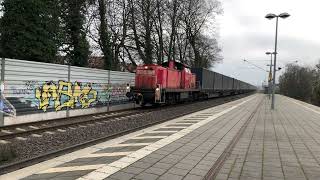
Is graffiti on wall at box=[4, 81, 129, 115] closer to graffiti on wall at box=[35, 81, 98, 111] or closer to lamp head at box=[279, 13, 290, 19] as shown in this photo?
graffiti on wall at box=[35, 81, 98, 111]

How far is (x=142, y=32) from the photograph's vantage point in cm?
4650

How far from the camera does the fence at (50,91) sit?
16.0 m

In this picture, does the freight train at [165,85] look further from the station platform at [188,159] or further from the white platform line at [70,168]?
the white platform line at [70,168]

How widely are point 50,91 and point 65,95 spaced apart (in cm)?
128

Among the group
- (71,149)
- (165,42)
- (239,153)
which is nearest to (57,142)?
(71,149)

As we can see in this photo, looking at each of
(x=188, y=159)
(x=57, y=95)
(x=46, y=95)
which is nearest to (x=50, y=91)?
(x=46, y=95)

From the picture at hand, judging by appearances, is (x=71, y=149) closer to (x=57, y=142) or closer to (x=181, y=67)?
(x=57, y=142)

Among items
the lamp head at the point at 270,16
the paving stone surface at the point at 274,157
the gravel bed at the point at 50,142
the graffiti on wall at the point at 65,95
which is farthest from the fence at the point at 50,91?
the lamp head at the point at 270,16

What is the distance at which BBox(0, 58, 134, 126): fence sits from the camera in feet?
52.5

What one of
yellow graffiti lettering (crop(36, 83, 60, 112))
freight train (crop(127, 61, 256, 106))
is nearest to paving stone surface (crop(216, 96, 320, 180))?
yellow graffiti lettering (crop(36, 83, 60, 112))

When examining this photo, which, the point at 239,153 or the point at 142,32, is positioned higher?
the point at 142,32

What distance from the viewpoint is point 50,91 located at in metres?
19.2

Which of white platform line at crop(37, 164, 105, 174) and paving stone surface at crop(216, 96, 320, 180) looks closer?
white platform line at crop(37, 164, 105, 174)

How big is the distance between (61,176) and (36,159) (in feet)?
5.13
